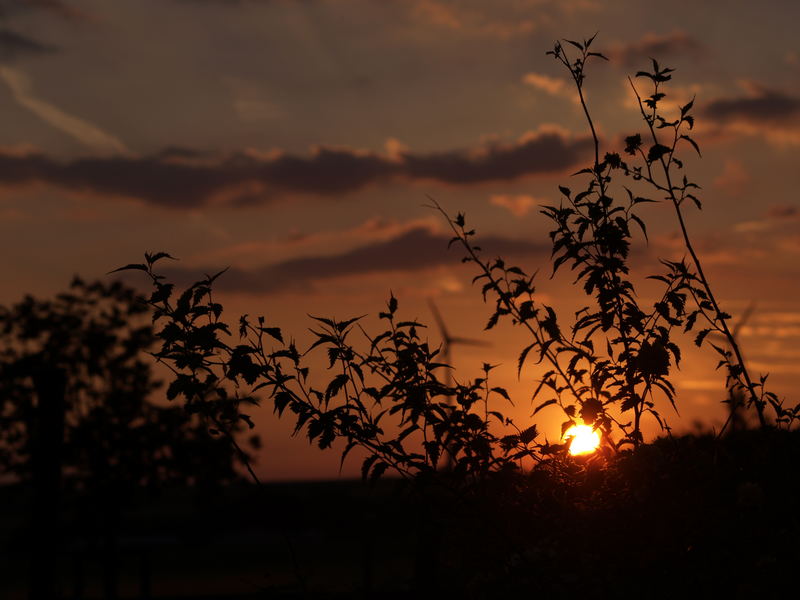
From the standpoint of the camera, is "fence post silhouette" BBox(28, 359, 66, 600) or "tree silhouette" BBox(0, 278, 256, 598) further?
"tree silhouette" BBox(0, 278, 256, 598)

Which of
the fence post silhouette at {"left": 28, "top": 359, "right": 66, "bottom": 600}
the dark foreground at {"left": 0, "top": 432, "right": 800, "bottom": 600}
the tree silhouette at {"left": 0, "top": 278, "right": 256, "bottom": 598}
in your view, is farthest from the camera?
the tree silhouette at {"left": 0, "top": 278, "right": 256, "bottom": 598}

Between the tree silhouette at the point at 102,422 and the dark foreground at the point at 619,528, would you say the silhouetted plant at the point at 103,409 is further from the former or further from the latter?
the dark foreground at the point at 619,528

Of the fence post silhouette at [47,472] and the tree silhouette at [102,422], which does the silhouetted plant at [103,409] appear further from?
the fence post silhouette at [47,472]

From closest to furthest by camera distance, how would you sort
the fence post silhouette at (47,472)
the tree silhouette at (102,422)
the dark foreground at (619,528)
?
the dark foreground at (619,528)
the fence post silhouette at (47,472)
the tree silhouette at (102,422)

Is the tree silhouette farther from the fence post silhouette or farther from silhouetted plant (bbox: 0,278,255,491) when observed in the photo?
the fence post silhouette

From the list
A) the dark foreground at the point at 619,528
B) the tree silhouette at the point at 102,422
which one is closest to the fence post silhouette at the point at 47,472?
the dark foreground at the point at 619,528

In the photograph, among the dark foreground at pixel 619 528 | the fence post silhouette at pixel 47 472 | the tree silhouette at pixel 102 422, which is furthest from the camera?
the tree silhouette at pixel 102 422

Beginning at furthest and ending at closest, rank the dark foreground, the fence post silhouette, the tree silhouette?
the tree silhouette
the fence post silhouette
the dark foreground

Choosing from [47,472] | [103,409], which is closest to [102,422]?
[103,409]

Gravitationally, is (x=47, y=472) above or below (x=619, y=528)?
above

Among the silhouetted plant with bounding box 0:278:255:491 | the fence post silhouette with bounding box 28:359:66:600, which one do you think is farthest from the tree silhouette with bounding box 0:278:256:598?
the fence post silhouette with bounding box 28:359:66:600

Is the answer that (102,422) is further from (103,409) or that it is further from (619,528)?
(619,528)

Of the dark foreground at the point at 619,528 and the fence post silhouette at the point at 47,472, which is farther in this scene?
the fence post silhouette at the point at 47,472

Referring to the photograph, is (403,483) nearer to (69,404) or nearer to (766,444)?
(766,444)
